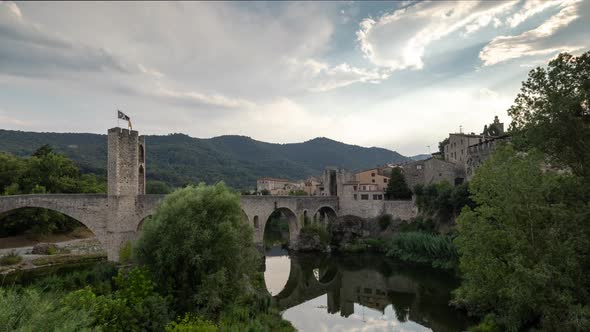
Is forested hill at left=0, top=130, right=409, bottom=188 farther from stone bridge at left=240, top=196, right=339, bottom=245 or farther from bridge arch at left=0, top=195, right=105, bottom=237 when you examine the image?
bridge arch at left=0, top=195, right=105, bottom=237

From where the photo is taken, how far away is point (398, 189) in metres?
45.2

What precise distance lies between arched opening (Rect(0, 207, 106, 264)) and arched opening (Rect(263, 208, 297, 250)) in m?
17.9

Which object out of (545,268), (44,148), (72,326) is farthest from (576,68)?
(44,148)

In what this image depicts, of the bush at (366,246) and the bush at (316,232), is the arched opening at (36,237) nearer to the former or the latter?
the bush at (316,232)

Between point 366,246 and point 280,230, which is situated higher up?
point 366,246

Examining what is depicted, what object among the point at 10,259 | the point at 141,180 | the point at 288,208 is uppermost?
the point at 141,180

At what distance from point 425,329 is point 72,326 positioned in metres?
16.2

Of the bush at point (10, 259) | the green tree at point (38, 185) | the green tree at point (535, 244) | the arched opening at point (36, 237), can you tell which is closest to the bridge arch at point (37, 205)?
the bush at point (10, 259)

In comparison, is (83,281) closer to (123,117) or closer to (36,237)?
(123,117)

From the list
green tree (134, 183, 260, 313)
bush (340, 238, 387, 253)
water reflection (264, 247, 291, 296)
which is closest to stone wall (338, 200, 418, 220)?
bush (340, 238, 387, 253)

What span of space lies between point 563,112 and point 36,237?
1580 inches

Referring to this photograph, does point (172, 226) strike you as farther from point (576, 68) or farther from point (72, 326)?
point (576, 68)

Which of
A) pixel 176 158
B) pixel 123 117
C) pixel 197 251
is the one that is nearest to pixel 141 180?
pixel 123 117

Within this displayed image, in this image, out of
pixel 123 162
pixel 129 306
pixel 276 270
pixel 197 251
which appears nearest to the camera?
pixel 129 306
